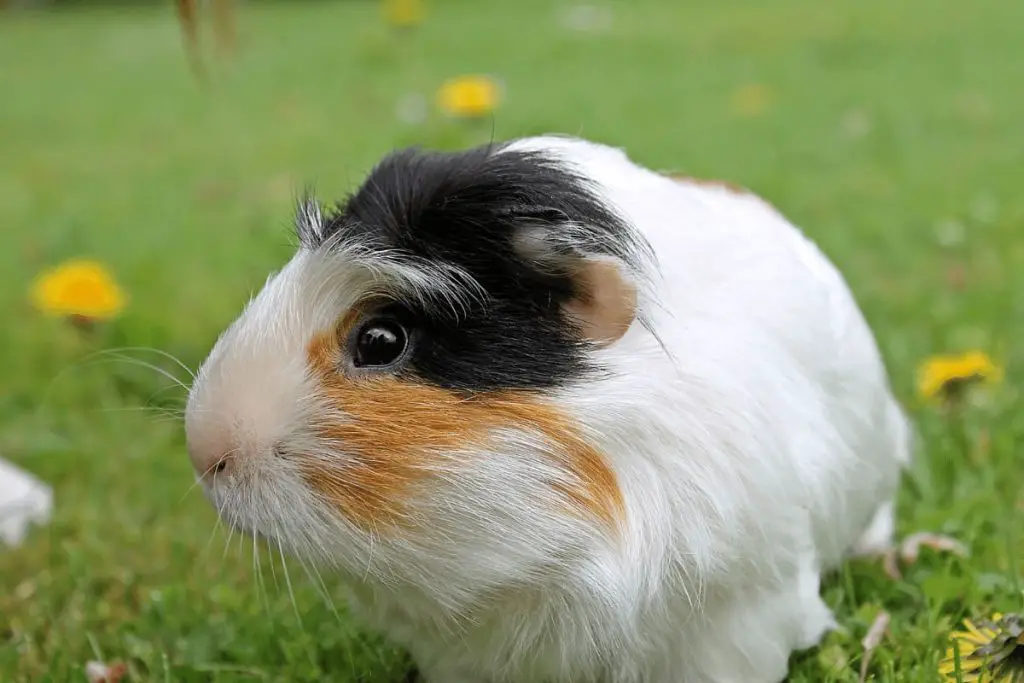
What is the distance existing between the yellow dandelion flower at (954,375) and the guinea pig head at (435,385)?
3.98 feet

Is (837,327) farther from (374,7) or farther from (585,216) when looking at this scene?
(374,7)

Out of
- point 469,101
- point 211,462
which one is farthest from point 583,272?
point 469,101

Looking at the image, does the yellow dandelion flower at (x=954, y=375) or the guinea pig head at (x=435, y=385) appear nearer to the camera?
the guinea pig head at (x=435, y=385)

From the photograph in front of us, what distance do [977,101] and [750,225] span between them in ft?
13.5

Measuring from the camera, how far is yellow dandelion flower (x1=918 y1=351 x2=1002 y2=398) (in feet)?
7.02

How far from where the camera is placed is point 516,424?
1146mm

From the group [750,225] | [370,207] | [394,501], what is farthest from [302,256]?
[750,225]

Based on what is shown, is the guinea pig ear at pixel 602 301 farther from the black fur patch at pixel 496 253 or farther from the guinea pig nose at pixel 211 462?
the guinea pig nose at pixel 211 462

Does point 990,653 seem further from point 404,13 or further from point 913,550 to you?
point 404,13

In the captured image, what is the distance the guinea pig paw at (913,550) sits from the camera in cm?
→ 173

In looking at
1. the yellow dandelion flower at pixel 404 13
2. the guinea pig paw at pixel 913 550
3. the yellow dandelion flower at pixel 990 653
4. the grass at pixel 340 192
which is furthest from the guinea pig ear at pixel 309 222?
the yellow dandelion flower at pixel 404 13

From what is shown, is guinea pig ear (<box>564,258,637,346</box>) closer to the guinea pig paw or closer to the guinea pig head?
the guinea pig head

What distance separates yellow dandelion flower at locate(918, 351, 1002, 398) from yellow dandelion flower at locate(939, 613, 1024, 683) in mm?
828

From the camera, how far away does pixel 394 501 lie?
1.14 metres
